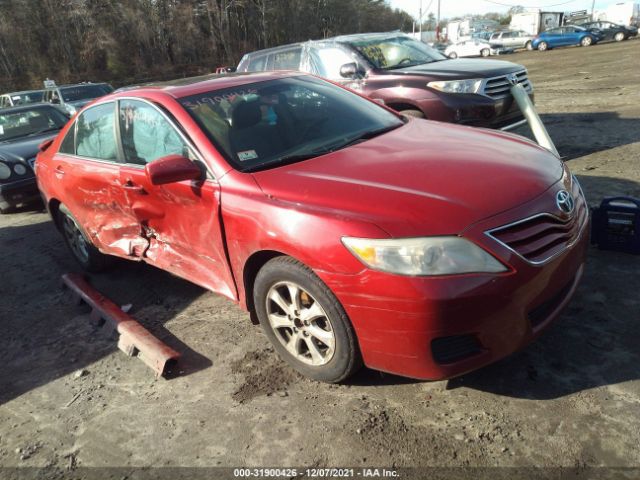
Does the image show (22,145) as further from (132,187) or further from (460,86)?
(460,86)

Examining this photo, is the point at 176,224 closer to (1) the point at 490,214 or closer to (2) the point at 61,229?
(1) the point at 490,214

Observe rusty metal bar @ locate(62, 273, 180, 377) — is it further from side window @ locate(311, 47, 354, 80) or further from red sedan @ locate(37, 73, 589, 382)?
side window @ locate(311, 47, 354, 80)

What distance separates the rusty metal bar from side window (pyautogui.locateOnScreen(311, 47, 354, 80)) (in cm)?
465

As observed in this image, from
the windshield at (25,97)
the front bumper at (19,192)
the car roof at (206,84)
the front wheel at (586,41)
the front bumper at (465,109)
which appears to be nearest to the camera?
the car roof at (206,84)

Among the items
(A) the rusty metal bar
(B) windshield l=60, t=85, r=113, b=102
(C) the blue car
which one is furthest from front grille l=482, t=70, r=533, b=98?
(C) the blue car

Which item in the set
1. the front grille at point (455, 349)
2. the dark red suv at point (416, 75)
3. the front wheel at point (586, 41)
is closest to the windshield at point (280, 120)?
the front grille at point (455, 349)

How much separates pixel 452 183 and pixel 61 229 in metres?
4.17

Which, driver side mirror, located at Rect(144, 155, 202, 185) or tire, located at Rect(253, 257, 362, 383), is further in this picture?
driver side mirror, located at Rect(144, 155, 202, 185)

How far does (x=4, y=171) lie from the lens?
23.0 ft

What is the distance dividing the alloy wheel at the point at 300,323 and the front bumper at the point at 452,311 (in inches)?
9.1

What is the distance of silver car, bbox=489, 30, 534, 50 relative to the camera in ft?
117

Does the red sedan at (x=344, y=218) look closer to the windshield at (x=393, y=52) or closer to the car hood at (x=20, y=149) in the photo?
the windshield at (x=393, y=52)

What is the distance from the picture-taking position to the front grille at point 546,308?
2.39 metres

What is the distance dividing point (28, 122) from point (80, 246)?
5.08 m
